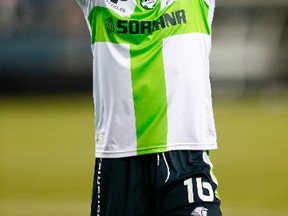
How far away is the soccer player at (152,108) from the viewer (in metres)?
3.53

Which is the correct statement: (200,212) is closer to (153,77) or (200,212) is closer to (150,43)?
(153,77)

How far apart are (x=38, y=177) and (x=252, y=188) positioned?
5.73 feet

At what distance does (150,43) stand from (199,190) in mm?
632

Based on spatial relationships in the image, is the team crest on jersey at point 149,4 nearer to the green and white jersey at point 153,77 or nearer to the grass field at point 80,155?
the green and white jersey at point 153,77

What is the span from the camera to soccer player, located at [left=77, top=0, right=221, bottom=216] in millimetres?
3527

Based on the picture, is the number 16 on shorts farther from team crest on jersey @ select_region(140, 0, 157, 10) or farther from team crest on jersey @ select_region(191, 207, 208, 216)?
team crest on jersey @ select_region(140, 0, 157, 10)

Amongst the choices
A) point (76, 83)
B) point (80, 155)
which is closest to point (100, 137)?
point (80, 155)

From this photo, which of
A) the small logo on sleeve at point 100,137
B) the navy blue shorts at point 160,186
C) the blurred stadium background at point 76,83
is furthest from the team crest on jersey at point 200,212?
the blurred stadium background at point 76,83

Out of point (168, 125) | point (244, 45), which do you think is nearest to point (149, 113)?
point (168, 125)

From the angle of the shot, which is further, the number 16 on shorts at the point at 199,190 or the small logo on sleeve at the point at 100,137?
the small logo on sleeve at the point at 100,137

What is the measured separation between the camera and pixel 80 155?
739 centimetres

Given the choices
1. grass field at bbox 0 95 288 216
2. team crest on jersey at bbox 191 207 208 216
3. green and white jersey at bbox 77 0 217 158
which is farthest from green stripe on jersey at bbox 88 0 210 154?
grass field at bbox 0 95 288 216

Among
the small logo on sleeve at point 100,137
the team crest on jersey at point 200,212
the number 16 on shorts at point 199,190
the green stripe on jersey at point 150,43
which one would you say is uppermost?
the green stripe on jersey at point 150,43

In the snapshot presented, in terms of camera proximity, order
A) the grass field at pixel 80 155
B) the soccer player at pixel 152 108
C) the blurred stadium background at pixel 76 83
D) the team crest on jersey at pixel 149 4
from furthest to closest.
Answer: the blurred stadium background at pixel 76 83 → the grass field at pixel 80 155 → the team crest on jersey at pixel 149 4 → the soccer player at pixel 152 108
